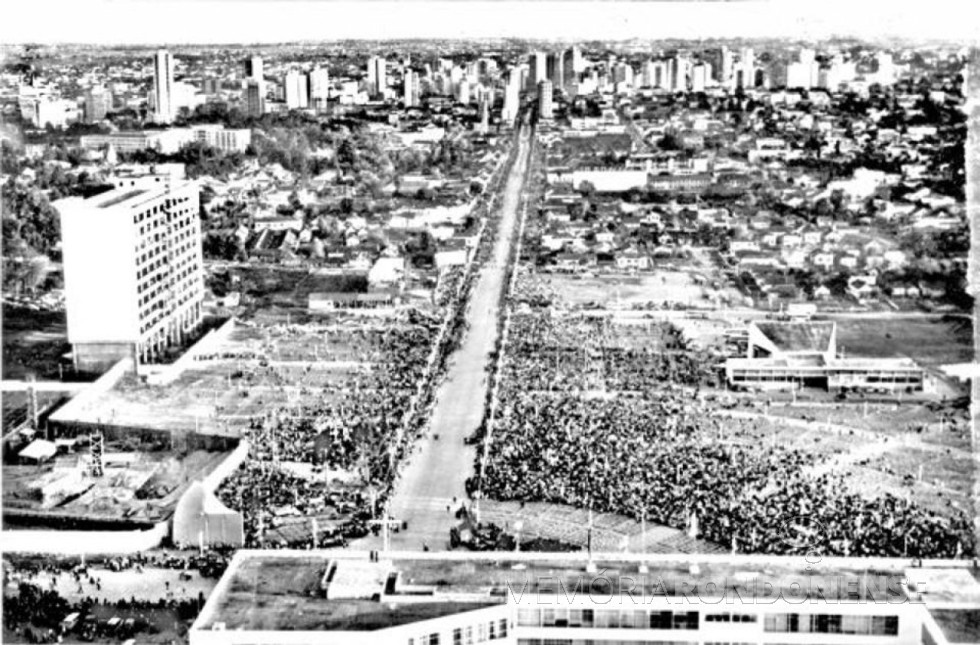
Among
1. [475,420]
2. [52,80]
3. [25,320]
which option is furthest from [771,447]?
[52,80]

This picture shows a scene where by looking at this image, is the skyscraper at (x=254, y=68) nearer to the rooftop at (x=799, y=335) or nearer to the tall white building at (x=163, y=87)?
the tall white building at (x=163, y=87)

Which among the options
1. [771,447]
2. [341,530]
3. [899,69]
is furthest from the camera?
[899,69]

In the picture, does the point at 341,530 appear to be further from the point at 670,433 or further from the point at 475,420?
the point at 670,433

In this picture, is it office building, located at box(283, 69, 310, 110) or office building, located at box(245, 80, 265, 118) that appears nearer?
office building, located at box(283, 69, 310, 110)

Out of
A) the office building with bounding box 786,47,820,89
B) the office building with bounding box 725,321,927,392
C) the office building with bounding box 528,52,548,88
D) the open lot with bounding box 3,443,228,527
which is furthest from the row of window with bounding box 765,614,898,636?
the office building with bounding box 786,47,820,89

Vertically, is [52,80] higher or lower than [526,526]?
higher

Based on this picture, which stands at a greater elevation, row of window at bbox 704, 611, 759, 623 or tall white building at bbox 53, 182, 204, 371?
tall white building at bbox 53, 182, 204, 371

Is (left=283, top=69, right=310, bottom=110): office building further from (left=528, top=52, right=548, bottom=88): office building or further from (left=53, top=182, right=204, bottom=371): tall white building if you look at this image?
(left=53, top=182, right=204, bottom=371): tall white building

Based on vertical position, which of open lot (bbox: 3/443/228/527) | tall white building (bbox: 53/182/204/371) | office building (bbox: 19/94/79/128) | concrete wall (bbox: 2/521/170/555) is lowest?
concrete wall (bbox: 2/521/170/555)
